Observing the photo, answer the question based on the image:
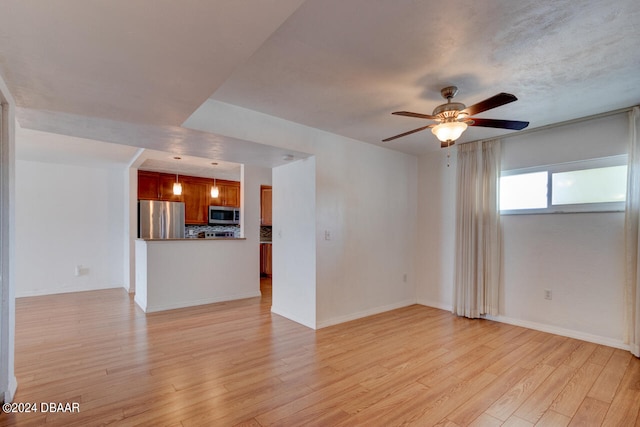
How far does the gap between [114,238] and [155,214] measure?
1.00 metres

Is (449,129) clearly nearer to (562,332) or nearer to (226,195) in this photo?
(562,332)

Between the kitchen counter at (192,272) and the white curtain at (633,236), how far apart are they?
185 inches

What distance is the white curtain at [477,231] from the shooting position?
3883mm

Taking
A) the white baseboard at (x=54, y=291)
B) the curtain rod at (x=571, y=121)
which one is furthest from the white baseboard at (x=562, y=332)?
the white baseboard at (x=54, y=291)

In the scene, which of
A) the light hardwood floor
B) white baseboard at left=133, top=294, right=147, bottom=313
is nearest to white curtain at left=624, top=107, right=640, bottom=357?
the light hardwood floor

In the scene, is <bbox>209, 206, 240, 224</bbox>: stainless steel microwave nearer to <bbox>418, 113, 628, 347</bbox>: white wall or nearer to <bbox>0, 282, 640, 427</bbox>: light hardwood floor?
<bbox>0, 282, 640, 427</bbox>: light hardwood floor

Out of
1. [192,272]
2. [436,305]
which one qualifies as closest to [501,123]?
[436,305]

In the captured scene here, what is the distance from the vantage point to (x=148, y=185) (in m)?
5.96

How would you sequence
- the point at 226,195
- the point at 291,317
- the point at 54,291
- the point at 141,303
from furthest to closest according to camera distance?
the point at 226,195 < the point at 54,291 < the point at 141,303 < the point at 291,317

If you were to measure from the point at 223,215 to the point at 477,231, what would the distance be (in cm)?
520

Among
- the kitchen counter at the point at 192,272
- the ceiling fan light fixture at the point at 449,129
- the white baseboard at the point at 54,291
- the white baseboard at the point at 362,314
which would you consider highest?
the ceiling fan light fixture at the point at 449,129

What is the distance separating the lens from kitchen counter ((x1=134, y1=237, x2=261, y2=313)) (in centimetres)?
427

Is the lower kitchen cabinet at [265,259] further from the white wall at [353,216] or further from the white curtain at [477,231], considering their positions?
the white curtain at [477,231]

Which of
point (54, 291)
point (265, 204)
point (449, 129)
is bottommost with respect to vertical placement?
point (54, 291)
